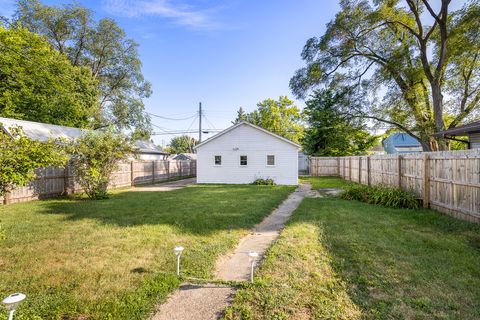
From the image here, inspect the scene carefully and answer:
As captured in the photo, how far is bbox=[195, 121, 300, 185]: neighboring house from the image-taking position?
59.0 ft

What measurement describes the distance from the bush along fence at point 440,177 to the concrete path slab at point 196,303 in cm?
619

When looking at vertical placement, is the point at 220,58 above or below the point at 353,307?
above

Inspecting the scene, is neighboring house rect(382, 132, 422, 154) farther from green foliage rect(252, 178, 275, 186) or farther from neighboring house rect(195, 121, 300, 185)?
green foliage rect(252, 178, 275, 186)

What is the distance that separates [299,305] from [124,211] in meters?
6.97

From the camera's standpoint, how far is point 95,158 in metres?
11.5

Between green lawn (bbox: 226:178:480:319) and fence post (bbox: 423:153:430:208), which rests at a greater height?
fence post (bbox: 423:153:430:208)

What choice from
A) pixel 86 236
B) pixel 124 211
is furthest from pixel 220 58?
pixel 86 236

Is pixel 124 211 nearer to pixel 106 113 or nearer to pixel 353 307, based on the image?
pixel 353 307

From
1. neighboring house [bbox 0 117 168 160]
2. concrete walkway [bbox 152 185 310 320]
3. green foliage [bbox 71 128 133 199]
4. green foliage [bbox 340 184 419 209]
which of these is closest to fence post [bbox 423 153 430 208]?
green foliage [bbox 340 184 419 209]

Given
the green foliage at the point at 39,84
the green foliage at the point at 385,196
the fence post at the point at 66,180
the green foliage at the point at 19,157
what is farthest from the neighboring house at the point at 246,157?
the green foliage at the point at 19,157

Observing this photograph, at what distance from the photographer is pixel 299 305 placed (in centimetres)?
291

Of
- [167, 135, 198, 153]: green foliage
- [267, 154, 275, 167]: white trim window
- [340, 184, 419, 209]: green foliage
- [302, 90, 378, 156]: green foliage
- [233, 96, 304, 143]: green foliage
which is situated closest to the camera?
[340, 184, 419, 209]: green foliage

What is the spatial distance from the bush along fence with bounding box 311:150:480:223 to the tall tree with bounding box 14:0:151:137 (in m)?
24.3

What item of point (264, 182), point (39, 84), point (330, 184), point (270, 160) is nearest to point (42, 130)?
point (39, 84)
